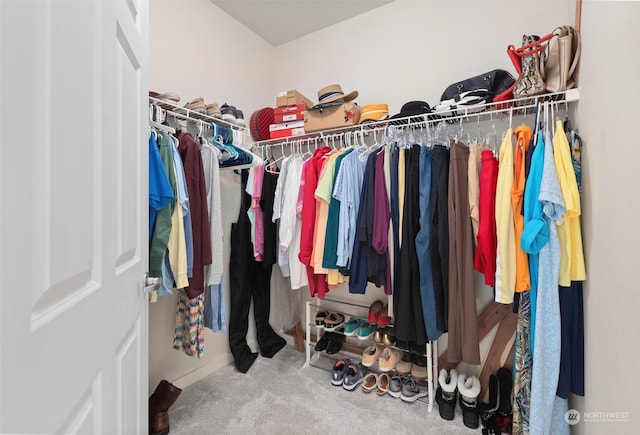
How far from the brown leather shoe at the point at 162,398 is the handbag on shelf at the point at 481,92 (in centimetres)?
227

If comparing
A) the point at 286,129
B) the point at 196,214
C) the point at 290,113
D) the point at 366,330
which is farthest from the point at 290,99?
the point at 366,330

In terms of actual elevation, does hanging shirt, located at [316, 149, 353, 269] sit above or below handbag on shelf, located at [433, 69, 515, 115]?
below

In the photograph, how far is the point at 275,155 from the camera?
8.82 feet

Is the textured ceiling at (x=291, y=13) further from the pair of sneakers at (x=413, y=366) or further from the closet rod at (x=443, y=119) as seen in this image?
the pair of sneakers at (x=413, y=366)

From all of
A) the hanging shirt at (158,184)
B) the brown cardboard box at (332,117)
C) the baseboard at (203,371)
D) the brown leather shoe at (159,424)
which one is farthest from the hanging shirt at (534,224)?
the baseboard at (203,371)

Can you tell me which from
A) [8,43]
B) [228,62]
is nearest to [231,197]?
[228,62]

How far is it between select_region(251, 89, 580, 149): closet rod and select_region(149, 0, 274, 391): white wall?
1.75ft

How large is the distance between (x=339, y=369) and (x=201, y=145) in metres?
1.82

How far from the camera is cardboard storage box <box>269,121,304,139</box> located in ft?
7.45

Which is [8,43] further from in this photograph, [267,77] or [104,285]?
[267,77]

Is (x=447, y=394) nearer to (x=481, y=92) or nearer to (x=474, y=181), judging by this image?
(x=474, y=181)

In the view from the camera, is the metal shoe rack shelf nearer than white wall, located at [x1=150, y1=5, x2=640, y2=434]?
No

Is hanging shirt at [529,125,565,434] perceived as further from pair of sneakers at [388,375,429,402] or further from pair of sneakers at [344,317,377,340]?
pair of sneakers at [344,317,377,340]

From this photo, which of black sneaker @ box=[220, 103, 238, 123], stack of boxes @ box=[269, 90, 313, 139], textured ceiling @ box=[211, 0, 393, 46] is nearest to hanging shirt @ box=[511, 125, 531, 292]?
stack of boxes @ box=[269, 90, 313, 139]
